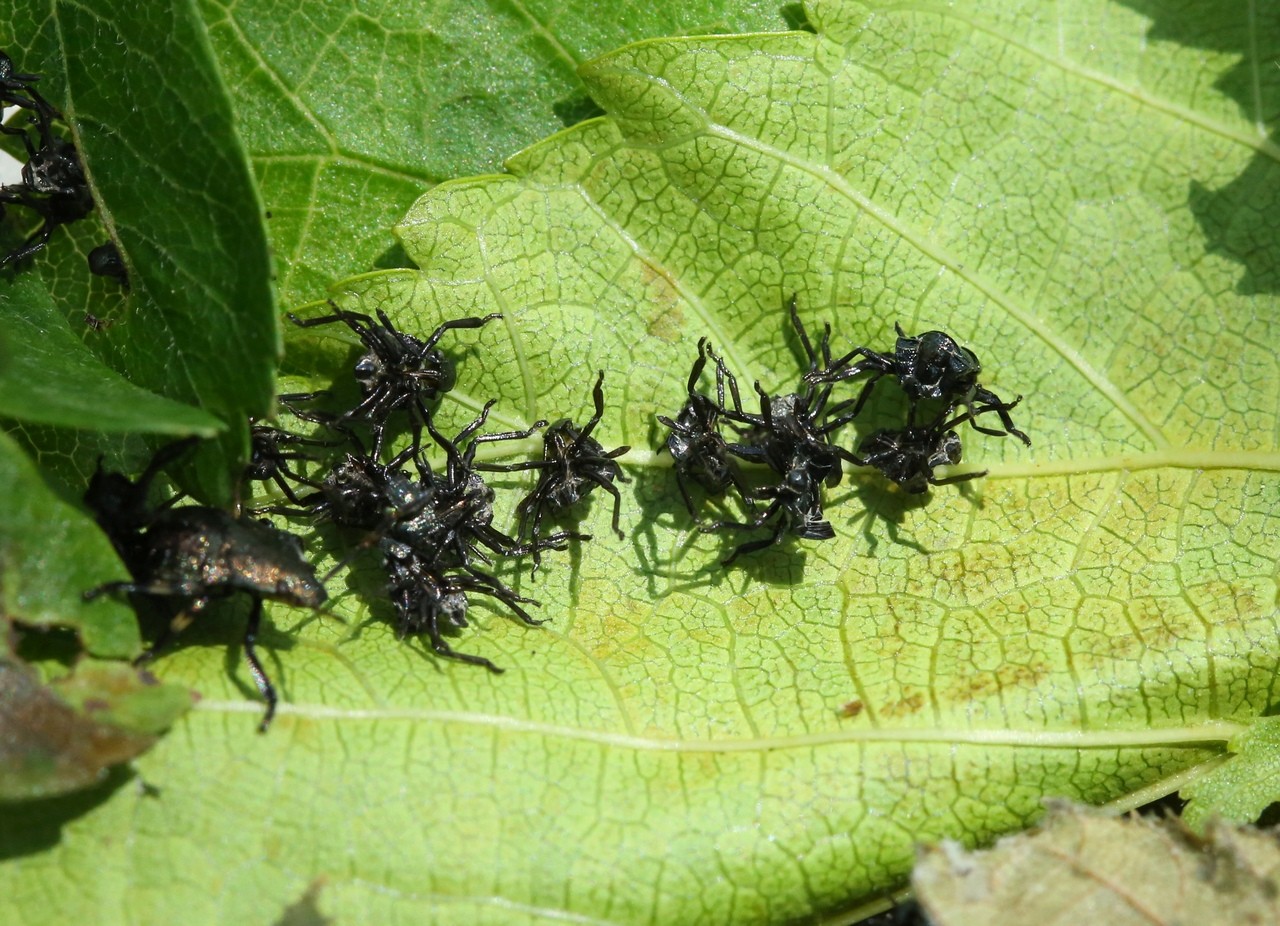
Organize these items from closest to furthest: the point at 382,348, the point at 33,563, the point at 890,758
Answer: the point at 33,563, the point at 890,758, the point at 382,348

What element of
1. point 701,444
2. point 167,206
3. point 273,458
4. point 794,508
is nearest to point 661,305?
point 701,444

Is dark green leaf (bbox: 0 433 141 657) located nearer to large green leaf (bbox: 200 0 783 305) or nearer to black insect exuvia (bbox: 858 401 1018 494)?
large green leaf (bbox: 200 0 783 305)

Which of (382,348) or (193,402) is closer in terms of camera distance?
(193,402)

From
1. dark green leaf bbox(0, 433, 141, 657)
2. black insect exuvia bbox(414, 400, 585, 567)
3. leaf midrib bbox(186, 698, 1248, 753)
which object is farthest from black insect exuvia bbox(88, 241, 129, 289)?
leaf midrib bbox(186, 698, 1248, 753)

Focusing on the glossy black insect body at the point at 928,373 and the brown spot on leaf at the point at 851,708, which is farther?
the glossy black insect body at the point at 928,373

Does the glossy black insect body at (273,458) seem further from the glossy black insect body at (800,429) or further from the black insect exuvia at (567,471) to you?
the glossy black insect body at (800,429)

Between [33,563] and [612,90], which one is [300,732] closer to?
[33,563]

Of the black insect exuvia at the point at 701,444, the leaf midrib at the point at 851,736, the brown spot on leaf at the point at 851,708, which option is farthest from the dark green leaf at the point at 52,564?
the brown spot on leaf at the point at 851,708

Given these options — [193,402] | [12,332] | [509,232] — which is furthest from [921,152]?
[12,332]
